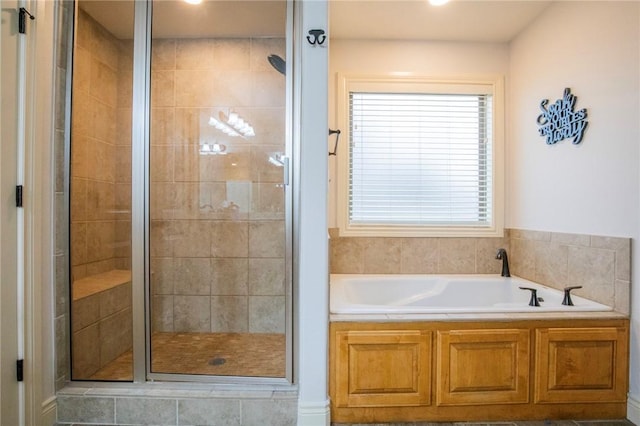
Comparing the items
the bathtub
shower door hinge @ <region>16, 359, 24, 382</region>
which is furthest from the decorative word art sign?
shower door hinge @ <region>16, 359, 24, 382</region>

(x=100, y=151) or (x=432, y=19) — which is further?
(x=432, y=19)

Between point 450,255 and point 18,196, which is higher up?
point 18,196

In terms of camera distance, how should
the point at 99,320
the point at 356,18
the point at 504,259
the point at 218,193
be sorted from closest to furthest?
1. the point at 99,320
2. the point at 356,18
3. the point at 218,193
4. the point at 504,259

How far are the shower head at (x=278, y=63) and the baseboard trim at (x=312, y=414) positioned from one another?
1881 millimetres

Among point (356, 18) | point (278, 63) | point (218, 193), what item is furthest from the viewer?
point (218, 193)

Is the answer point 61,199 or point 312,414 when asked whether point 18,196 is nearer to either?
point 61,199

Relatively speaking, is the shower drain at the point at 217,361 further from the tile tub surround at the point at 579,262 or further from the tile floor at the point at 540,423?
the tile tub surround at the point at 579,262

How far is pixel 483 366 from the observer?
188 cm

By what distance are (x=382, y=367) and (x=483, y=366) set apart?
554 mm

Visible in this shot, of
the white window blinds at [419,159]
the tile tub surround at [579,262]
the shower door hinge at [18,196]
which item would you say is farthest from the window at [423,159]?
the shower door hinge at [18,196]

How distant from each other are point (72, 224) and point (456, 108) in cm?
290

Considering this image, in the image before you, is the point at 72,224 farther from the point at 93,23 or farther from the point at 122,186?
the point at 93,23

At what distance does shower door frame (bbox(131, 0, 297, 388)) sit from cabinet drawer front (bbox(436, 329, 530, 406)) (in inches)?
34.7

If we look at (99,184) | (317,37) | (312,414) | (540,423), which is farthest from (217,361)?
(317,37)
